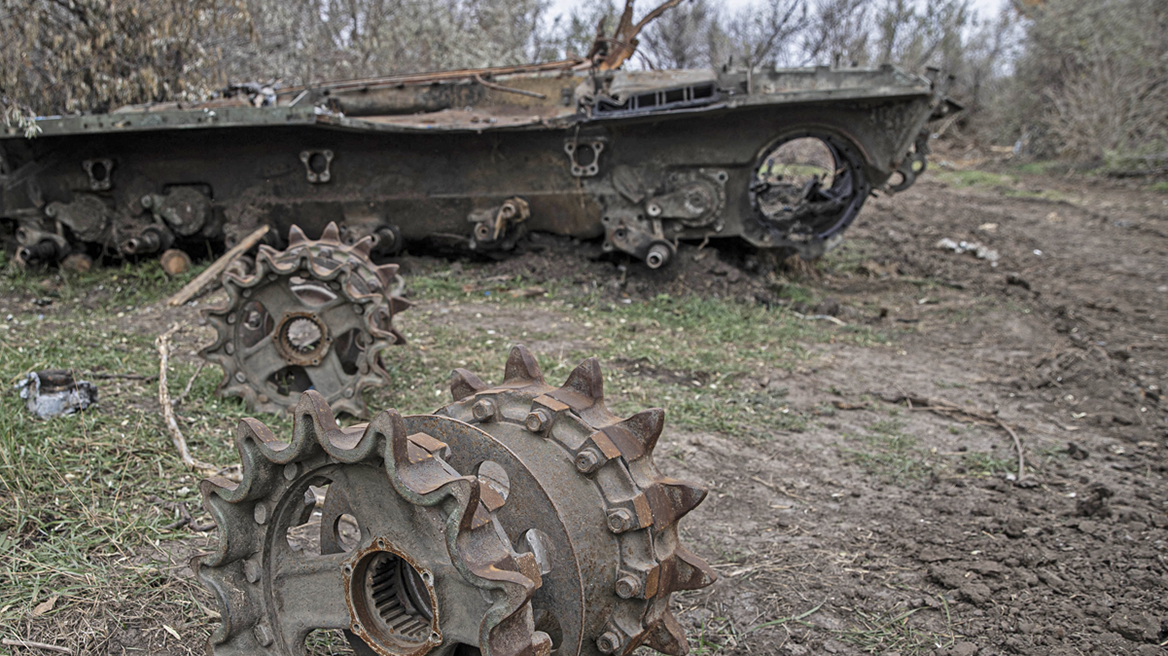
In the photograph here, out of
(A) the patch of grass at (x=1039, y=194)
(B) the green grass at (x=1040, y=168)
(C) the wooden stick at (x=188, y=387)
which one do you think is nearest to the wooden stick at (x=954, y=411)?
(C) the wooden stick at (x=188, y=387)

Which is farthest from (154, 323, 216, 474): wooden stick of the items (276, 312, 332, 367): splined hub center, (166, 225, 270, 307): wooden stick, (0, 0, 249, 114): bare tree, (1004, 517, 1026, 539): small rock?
(0, 0, 249, 114): bare tree

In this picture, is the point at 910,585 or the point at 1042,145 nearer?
the point at 910,585

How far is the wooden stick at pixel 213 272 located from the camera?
6.39 meters

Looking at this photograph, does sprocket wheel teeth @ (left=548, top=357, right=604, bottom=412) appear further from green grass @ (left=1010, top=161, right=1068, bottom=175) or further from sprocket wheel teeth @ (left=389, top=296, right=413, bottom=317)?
green grass @ (left=1010, top=161, right=1068, bottom=175)

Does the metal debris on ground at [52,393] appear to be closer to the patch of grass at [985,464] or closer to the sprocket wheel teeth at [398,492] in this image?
the sprocket wheel teeth at [398,492]

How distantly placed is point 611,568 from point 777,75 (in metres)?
5.55

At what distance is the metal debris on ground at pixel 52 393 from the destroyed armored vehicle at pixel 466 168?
3517mm

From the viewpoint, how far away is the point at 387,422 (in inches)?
67.4

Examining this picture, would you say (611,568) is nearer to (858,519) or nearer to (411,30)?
(858,519)

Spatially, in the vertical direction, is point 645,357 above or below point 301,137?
below

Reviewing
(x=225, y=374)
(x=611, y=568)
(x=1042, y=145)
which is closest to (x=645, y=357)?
(x=225, y=374)

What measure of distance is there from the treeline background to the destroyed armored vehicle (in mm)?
648

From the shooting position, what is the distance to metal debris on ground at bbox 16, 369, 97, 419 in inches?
147

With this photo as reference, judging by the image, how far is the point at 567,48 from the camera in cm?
1712
